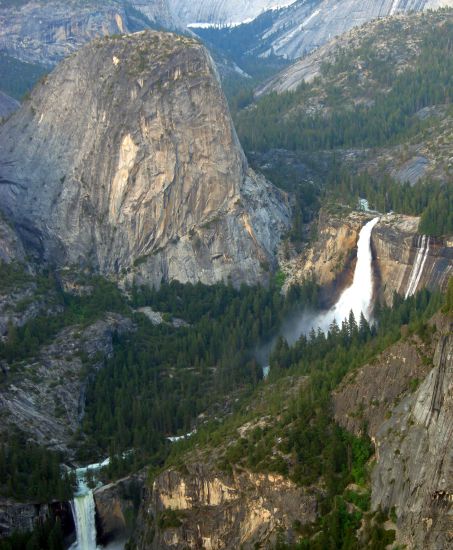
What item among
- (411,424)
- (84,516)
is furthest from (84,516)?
(411,424)

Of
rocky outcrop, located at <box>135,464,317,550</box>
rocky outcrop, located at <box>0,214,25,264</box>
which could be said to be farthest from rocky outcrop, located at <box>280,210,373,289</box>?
rocky outcrop, located at <box>135,464,317,550</box>

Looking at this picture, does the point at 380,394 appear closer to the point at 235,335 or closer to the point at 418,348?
the point at 418,348

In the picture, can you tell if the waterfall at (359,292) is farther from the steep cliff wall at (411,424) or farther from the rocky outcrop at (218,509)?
the steep cliff wall at (411,424)

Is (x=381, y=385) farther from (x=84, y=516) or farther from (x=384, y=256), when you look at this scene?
(x=384, y=256)

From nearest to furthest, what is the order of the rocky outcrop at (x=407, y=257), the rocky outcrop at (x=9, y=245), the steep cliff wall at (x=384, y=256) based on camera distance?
the rocky outcrop at (x=407, y=257) → the steep cliff wall at (x=384, y=256) → the rocky outcrop at (x=9, y=245)

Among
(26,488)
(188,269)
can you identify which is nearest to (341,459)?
(26,488)

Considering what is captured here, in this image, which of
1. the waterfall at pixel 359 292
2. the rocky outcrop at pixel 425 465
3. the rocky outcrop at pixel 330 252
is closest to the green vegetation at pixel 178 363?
the rocky outcrop at pixel 330 252

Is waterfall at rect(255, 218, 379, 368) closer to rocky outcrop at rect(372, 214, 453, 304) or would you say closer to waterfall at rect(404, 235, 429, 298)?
rocky outcrop at rect(372, 214, 453, 304)

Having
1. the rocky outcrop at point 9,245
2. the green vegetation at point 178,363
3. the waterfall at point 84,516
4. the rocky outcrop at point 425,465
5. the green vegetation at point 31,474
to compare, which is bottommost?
the waterfall at point 84,516
